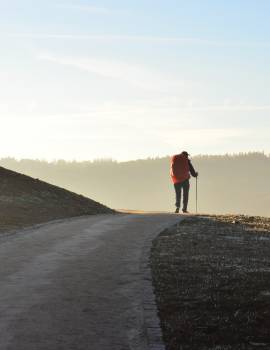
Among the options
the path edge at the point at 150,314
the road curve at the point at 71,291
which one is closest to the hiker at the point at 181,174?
the road curve at the point at 71,291

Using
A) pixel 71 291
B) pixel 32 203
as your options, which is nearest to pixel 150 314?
pixel 71 291

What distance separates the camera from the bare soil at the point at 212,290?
832 cm

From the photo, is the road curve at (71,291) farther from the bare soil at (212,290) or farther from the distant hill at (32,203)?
the distant hill at (32,203)

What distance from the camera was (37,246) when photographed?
1683 centimetres

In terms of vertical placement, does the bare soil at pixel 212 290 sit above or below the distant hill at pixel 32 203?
below

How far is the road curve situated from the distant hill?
5.07 meters

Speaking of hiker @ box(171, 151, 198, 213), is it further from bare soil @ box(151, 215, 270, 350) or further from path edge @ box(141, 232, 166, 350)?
path edge @ box(141, 232, 166, 350)

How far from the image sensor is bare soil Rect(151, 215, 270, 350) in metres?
8.32

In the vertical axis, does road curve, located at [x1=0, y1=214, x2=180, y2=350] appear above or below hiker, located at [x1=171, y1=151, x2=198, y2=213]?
below

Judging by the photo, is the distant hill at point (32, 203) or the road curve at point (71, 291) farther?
the distant hill at point (32, 203)

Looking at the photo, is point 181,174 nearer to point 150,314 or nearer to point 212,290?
point 212,290

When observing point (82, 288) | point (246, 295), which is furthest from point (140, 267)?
point (246, 295)

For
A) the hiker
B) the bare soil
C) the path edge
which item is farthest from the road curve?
the hiker

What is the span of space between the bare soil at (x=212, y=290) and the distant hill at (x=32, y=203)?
7.46 m
